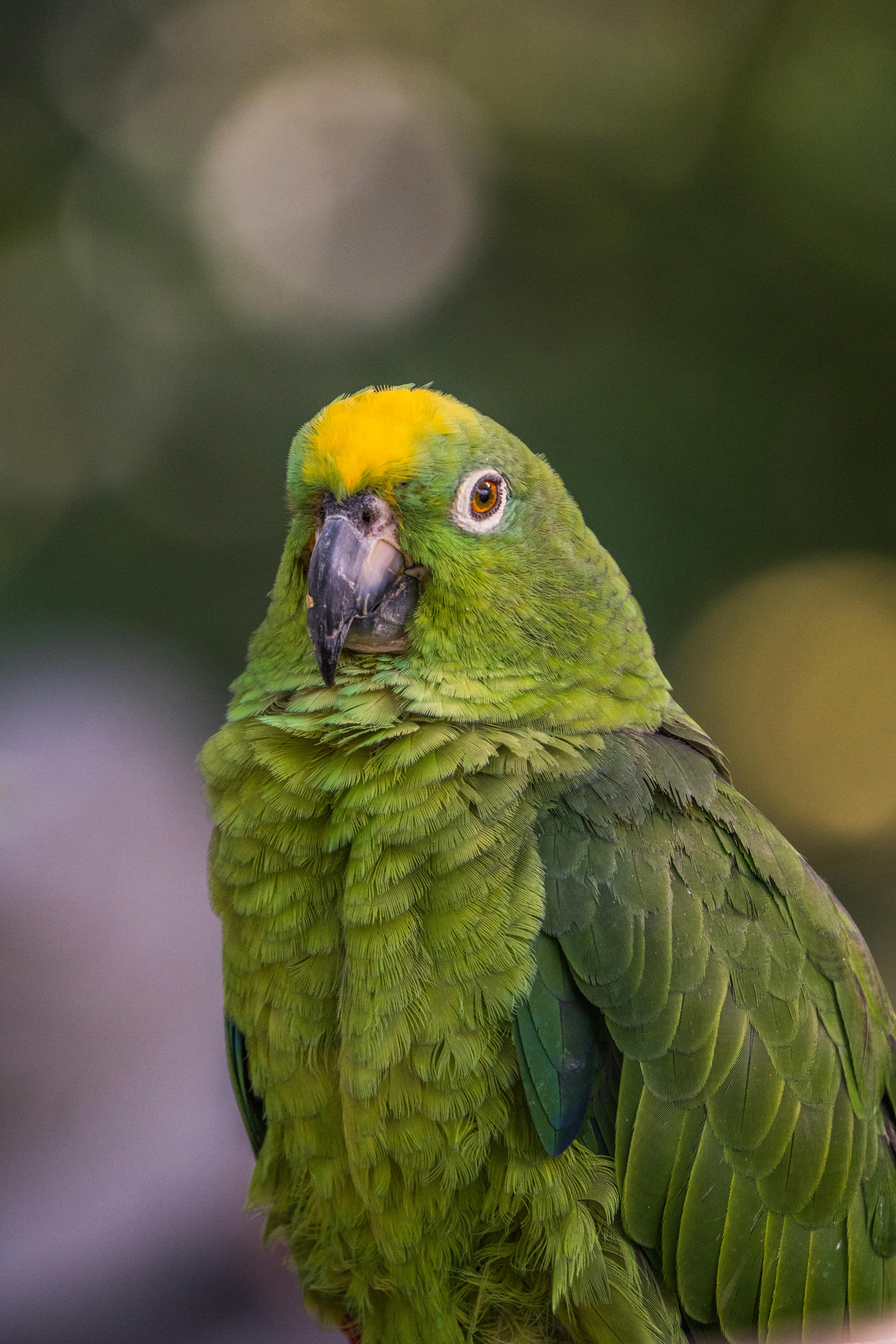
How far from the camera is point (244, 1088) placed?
1.25 m

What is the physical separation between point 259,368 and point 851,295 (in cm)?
139

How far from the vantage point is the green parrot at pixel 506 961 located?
0.96 m

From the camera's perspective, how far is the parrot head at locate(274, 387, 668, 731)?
3.42 ft

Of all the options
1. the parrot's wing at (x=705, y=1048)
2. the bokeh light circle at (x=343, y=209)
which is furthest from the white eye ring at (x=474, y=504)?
the bokeh light circle at (x=343, y=209)

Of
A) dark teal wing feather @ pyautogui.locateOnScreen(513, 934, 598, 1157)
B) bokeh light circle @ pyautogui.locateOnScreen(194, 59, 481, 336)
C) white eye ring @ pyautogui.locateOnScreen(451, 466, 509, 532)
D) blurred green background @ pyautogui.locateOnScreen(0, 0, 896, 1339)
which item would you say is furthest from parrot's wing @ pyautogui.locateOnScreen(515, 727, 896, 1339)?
bokeh light circle @ pyautogui.locateOnScreen(194, 59, 481, 336)

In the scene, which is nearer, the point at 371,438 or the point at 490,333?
the point at 371,438

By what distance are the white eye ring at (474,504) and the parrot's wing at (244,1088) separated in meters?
0.66

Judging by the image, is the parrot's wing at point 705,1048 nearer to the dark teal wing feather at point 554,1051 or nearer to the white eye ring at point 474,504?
the dark teal wing feather at point 554,1051

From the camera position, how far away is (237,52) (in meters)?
2.16

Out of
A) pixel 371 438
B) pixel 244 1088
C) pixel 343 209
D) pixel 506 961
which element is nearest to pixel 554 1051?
pixel 506 961

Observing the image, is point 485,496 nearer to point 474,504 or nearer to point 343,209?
point 474,504

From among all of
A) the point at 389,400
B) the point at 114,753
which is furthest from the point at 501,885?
the point at 114,753

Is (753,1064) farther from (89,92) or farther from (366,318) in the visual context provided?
(89,92)

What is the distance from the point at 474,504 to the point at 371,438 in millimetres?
134
